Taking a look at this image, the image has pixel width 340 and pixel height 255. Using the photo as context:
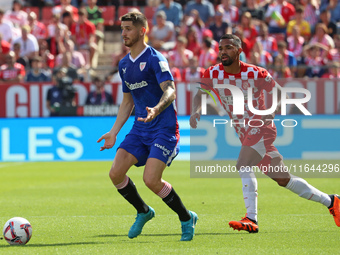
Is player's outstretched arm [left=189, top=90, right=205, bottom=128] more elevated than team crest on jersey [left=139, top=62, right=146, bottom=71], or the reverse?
team crest on jersey [left=139, top=62, right=146, bottom=71]

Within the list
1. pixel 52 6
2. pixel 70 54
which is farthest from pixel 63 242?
pixel 52 6

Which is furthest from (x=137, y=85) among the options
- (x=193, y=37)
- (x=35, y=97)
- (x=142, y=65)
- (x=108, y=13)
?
(x=108, y=13)

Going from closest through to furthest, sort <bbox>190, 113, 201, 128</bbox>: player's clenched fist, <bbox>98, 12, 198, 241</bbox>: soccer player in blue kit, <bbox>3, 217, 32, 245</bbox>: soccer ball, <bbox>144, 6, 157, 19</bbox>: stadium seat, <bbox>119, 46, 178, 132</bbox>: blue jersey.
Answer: <bbox>3, 217, 32, 245</bbox>: soccer ball
<bbox>98, 12, 198, 241</bbox>: soccer player in blue kit
<bbox>119, 46, 178, 132</bbox>: blue jersey
<bbox>190, 113, 201, 128</bbox>: player's clenched fist
<bbox>144, 6, 157, 19</bbox>: stadium seat

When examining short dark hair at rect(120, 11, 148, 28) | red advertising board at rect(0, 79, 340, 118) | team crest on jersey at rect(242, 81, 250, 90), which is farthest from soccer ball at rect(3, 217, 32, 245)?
red advertising board at rect(0, 79, 340, 118)

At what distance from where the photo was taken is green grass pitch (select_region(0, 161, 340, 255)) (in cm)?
641

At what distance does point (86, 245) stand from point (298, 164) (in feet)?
28.0

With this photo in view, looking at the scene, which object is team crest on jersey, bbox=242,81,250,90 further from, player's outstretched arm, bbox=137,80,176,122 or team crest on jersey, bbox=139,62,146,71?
team crest on jersey, bbox=139,62,146,71

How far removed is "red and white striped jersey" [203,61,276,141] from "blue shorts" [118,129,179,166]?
1028 millimetres

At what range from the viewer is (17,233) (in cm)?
660

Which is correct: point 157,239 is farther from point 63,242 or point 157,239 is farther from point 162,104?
point 162,104

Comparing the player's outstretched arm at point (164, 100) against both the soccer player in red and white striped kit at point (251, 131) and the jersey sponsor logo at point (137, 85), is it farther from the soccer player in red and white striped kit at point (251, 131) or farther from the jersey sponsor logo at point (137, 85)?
the soccer player in red and white striped kit at point (251, 131)

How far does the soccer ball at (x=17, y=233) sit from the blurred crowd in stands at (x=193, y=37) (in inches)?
449

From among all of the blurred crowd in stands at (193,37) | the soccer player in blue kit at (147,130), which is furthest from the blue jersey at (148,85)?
the blurred crowd in stands at (193,37)

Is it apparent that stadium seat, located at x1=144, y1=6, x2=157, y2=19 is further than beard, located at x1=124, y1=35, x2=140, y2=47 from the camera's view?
Yes
